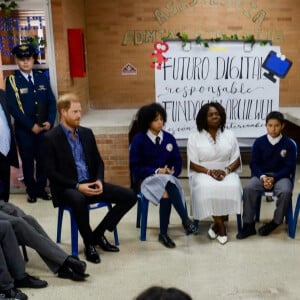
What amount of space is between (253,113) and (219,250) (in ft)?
5.58

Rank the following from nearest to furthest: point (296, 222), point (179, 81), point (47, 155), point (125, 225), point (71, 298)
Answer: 1. point (71, 298)
2. point (47, 155)
3. point (296, 222)
4. point (125, 225)
5. point (179, 81)

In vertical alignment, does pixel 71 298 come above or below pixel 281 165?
below

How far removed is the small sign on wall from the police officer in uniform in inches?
50.2

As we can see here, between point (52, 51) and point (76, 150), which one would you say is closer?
point (76, 150)

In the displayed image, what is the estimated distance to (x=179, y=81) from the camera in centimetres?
430

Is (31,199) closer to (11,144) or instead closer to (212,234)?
(11,144)

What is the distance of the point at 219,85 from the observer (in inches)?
171

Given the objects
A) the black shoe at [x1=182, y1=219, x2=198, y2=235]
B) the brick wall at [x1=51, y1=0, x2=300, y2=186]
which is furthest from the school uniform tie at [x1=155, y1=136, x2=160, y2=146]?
the brick wall at [x1=51, y1=0, x2=300, y2=186]

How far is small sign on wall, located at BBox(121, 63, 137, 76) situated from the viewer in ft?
17.5

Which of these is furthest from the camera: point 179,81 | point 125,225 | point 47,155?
point 179,81

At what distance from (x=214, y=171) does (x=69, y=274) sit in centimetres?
134

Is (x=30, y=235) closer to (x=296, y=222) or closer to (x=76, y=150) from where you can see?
(x=76, y=150)

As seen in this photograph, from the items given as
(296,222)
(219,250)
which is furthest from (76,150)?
(296,222)

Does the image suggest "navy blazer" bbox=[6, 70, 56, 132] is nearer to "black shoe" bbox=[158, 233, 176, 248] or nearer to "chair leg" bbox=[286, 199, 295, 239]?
"black shoe" bbox=[158, 233, 176, 248]
